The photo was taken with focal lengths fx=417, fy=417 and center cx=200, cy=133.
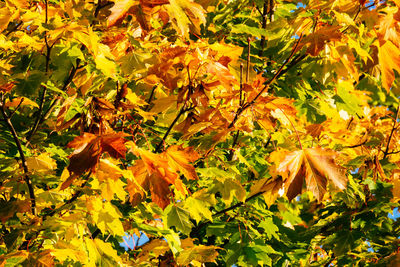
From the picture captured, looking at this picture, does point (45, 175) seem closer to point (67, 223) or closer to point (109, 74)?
point (67, 223)

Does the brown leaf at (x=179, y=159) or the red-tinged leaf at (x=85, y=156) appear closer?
the red-tinged leaf at (x=85, y=156)

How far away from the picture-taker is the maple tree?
6.64 ft

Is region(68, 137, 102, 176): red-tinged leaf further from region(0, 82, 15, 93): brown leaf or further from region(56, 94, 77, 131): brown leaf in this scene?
region(0, 82, 15, 93): brown leaf

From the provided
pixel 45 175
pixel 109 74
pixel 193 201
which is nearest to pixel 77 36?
pixel 109 74

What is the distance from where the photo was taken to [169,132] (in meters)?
3.03

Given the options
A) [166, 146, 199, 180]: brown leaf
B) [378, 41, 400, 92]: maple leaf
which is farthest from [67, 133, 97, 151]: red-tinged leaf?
[378, 41, 400, 92]: maple leaf

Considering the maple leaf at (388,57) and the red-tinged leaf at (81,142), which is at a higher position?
the maple leaf at (388,57)

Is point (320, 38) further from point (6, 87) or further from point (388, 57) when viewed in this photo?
point (6, 87)

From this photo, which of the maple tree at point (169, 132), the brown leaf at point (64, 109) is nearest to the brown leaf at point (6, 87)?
the maple tree at point (169, 132)

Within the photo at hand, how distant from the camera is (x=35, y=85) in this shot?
2.54 m

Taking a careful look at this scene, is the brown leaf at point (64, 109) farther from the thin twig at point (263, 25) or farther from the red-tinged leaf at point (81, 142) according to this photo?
the thin twig at point (263, 25)

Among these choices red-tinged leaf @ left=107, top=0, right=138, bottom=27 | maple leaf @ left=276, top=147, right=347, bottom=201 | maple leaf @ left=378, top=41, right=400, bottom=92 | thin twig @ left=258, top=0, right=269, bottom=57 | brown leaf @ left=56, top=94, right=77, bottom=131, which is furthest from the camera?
thin twig @ left=258, top=0, right=269, bottom=57

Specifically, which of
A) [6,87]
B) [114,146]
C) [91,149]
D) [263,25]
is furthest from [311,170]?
[263,25]

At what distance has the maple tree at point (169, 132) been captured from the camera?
202cm
